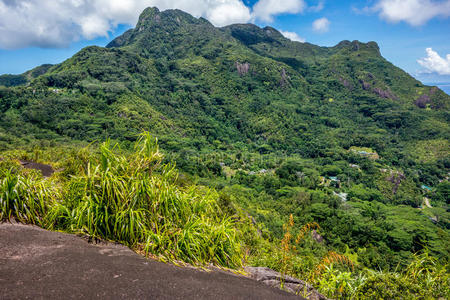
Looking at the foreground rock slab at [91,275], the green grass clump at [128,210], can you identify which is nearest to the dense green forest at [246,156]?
the green grass clump at [128,210]

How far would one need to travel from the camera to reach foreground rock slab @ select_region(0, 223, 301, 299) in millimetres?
2170

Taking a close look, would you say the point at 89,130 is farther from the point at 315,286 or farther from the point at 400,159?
the point at 400,159

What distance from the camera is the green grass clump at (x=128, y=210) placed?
340 centimetres

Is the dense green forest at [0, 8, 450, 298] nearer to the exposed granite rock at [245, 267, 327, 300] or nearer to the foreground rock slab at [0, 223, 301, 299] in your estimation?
the exposed granite rock at [245, 267, 327, 300]

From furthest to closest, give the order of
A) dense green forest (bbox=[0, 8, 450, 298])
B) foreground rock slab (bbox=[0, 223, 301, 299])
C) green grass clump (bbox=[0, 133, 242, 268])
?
dense green forest (bbox=[0, 8, 450, 298]) → green grass clump (bbox=[0, 133, 242, 268]) → foreground rock slab (bbox=[0, 223, 301, 299])

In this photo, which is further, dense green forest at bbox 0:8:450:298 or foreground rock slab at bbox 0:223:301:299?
dense green forest at bbox 0:8:450:298

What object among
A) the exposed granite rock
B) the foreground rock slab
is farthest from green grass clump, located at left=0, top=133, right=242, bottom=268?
the exposed granite rock

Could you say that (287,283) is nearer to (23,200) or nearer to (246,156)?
(23,200)

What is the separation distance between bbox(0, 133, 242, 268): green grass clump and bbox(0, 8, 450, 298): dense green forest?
3 cm

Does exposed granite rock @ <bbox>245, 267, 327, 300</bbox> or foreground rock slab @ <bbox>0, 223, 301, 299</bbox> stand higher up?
foreground rock slab @ <bbox>0, 223, 301, 299</bbox>

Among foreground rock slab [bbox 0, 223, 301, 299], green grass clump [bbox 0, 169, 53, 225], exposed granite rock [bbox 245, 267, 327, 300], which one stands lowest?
exposed granite rock [bbox 245, 267, 327, 300]

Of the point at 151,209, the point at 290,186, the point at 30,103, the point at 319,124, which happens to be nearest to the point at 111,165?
the point at 151,209

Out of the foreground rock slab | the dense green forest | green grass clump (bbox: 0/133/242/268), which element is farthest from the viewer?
the dense green forest

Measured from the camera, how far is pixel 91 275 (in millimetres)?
2434
